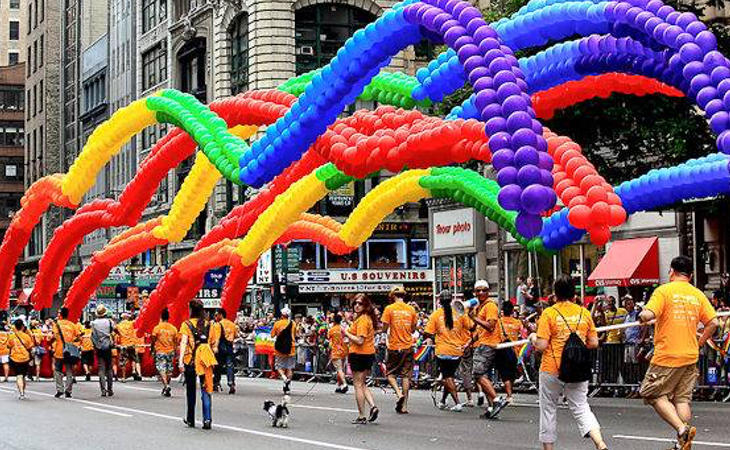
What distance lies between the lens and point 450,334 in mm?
20812

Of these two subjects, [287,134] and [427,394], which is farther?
[427,394]

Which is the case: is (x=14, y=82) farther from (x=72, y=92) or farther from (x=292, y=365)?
(x=292, y=365)

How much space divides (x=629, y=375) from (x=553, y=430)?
11.5 metres

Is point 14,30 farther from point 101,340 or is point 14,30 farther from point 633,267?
point 101,340

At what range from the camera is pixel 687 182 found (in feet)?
56.7

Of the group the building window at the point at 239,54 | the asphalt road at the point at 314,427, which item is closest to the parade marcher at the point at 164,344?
the asphalt road at the point at 314,427

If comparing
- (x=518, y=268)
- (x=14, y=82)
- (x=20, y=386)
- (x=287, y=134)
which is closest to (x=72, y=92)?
(x=14, y=82)

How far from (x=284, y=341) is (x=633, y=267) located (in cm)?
1090

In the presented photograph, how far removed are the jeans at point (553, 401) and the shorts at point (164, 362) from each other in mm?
14601

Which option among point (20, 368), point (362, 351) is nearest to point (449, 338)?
point (362, 351)

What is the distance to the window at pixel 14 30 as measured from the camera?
383ft

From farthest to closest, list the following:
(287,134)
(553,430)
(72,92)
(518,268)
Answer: (72,92) < (518,268) < (287,134) < (553,430)

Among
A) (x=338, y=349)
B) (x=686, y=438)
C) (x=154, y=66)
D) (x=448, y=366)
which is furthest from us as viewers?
(x=154, y=66)

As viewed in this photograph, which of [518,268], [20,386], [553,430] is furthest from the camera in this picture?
[518,268]
